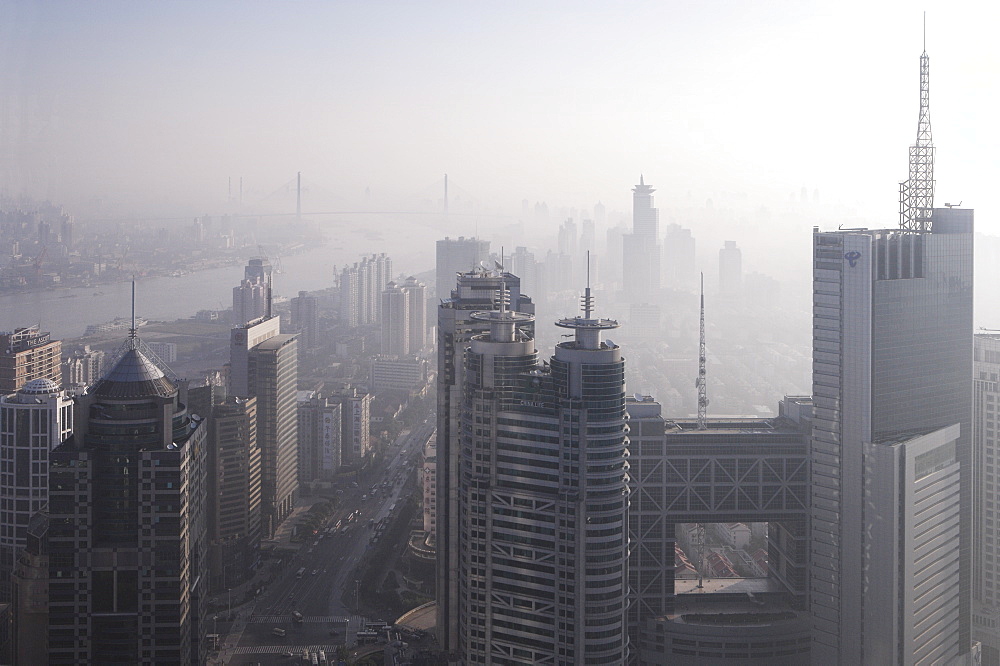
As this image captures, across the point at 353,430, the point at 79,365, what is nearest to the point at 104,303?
the point at 79,365

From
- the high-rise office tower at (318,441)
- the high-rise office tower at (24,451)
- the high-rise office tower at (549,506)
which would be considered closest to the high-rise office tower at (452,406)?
the high-rise office tower at (549,506)

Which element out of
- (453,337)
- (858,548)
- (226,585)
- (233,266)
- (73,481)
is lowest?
(226,585)

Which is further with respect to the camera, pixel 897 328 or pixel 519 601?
pixel 897 328

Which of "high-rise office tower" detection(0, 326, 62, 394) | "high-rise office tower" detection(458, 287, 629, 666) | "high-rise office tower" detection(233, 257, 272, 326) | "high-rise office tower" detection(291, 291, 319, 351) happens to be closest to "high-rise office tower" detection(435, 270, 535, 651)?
"high-rise office tower" detection(458, 287, 629, 666)

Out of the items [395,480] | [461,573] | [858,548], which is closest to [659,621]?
[858,548]

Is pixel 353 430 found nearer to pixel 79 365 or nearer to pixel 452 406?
pixel 79 365

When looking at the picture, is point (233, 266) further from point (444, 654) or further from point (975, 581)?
point (975, 581)

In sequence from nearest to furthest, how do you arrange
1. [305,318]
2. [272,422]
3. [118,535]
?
[118,535]
[272,422]
[305,318]
